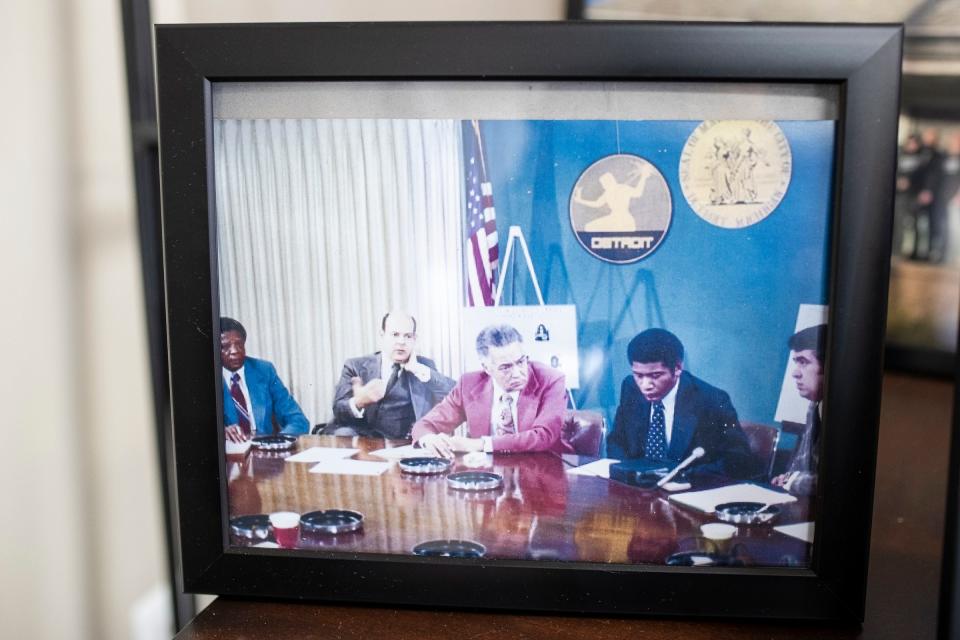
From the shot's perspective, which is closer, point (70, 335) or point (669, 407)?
point (669, 407)

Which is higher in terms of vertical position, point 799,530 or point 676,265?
point 676,265

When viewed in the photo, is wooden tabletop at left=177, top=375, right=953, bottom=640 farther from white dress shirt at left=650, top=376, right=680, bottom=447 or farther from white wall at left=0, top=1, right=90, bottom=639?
white wall at left=0, top=1, right=90, bottom=639

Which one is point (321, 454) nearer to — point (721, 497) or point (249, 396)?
point (249, 396)

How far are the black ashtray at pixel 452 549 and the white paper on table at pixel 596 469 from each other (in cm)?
9

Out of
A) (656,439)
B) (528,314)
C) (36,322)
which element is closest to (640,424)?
(656,439)

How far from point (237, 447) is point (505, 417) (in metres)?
0.21

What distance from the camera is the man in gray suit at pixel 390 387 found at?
1.96ft

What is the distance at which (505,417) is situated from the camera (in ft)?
1.97

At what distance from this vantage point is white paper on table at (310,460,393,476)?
612mm

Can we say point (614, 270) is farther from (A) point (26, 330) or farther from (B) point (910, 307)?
(A) point (26, 330)

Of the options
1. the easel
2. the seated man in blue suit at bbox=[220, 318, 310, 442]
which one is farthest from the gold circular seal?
the seated man in blue suit at bbox=[220, 318, 310, 442]

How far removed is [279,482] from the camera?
620 mm

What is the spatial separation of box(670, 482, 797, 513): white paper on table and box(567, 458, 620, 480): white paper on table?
0.17 feet

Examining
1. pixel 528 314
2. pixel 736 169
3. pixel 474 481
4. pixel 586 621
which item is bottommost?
pixel 586 621
